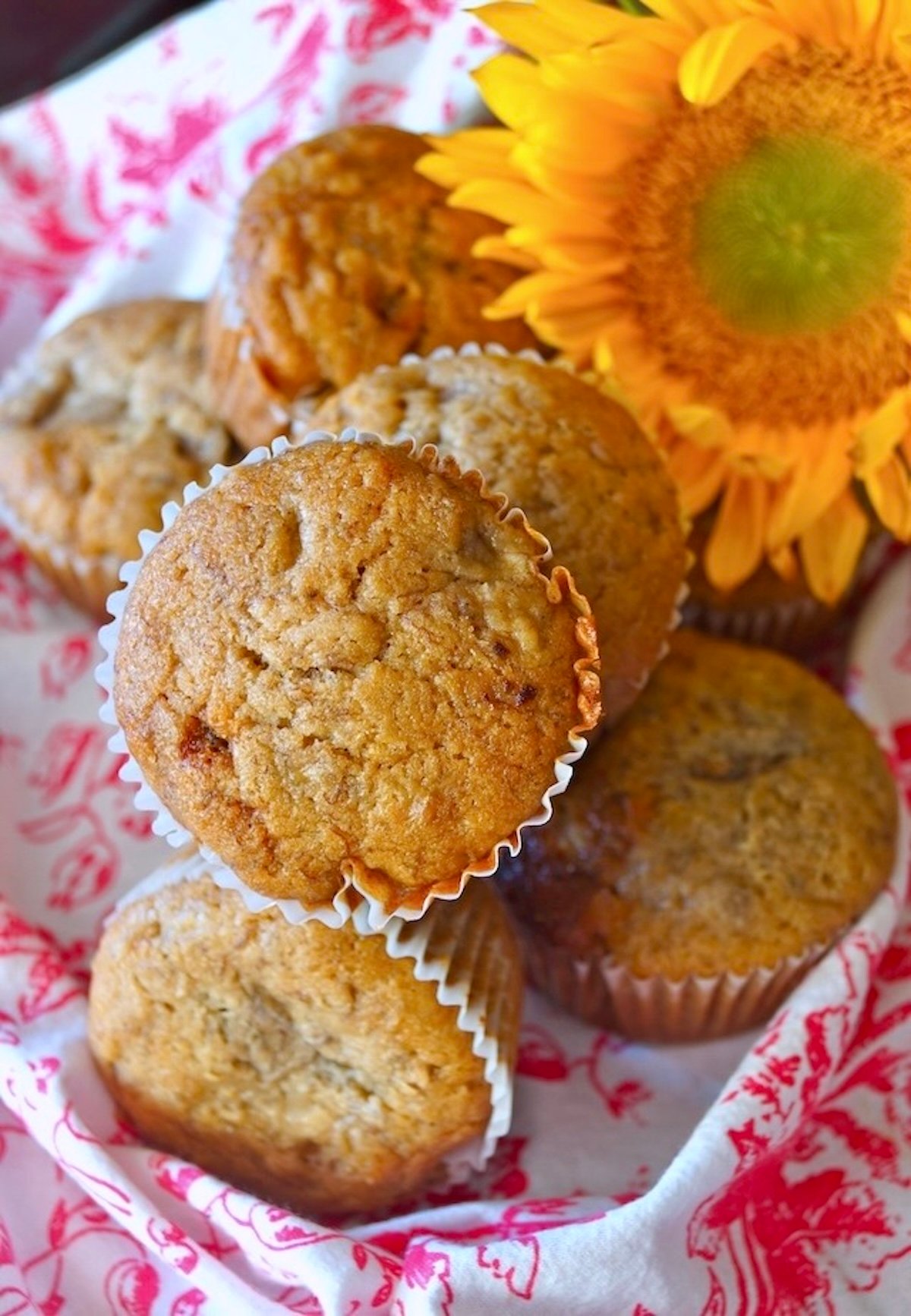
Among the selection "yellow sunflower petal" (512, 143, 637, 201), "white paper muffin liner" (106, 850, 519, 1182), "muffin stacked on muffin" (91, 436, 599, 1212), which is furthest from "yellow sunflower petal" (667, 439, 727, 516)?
"white paper muffin liner" (106, 850, 519, 1182)

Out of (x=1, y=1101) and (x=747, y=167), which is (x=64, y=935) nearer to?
(x=1, y=1101)

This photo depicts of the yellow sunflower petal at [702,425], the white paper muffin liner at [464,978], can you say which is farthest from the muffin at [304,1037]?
the yellow sunflower petal at [702,425]

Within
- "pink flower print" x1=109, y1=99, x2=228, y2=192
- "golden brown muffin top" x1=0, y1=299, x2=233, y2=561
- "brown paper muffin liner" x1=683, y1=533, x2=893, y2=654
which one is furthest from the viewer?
"pink flower print" x1=109, y1=99, x2=228, y2=192

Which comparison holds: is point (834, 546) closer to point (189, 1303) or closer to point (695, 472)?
point (695, 472)

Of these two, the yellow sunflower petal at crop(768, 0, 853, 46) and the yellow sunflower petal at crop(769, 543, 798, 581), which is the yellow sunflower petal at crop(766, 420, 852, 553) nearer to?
the yellow sunflower petal at crop(769, 543, 798, 581)

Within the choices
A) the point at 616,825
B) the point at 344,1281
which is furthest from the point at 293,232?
the point at 344,1281

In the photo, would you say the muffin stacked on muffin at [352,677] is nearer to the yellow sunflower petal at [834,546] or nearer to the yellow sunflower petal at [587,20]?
the yellow sunflower petal at [587,20]

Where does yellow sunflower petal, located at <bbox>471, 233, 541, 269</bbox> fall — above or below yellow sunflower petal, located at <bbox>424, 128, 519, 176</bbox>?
below
